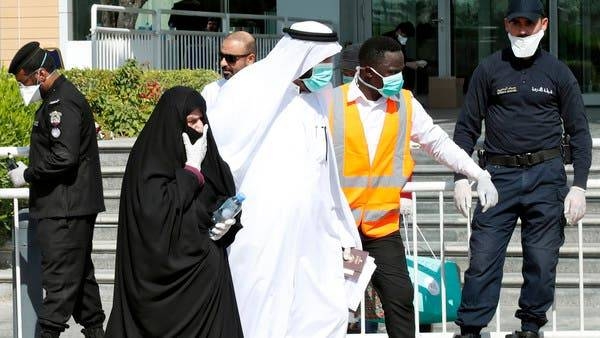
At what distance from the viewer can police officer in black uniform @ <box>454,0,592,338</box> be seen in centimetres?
723

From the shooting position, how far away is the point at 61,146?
7.91m

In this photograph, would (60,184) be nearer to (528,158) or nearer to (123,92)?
(528,158)

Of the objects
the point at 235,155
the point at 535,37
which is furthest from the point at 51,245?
the point at 535,37

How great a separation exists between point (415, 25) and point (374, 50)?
43.3 feet

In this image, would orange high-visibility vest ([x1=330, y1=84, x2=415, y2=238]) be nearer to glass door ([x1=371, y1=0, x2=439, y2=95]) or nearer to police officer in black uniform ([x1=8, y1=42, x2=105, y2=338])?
police officer in black uniform ([x1=8, y1=42, x2=105, y2=338])

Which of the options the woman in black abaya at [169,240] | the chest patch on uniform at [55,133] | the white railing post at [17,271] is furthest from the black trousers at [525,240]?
the white railing post at [17,271]

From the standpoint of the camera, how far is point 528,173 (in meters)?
7.25

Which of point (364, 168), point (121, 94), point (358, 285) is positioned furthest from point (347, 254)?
point (121, 94)

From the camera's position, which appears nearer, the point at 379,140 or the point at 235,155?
the point at 235,155

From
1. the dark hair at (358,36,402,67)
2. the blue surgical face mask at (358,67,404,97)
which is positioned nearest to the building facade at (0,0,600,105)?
the dark hair at (358,36,402,67)

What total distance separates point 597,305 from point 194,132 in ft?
14.1

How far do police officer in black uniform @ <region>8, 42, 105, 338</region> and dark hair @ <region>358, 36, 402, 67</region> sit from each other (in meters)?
1.72

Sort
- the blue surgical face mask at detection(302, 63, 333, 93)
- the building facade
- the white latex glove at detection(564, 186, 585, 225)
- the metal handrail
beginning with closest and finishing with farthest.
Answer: the blue surgical face mask at detection(302, 63, 333, 93) → the white latex glove at detection(564, 186, 585, 225) → the metal handrail → the building facade

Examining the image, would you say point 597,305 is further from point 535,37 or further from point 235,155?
point 235,155
